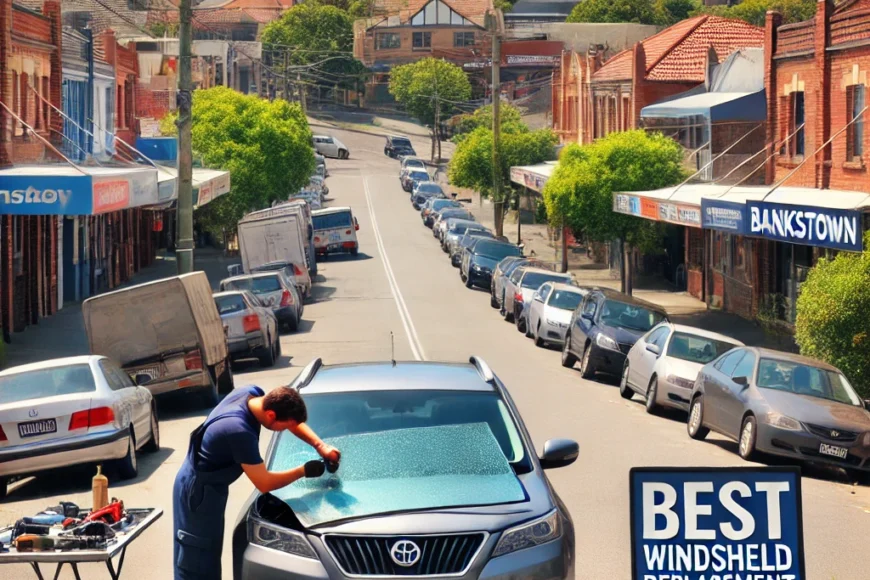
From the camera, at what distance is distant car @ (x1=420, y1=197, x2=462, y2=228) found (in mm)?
65750

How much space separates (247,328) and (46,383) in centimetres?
1137

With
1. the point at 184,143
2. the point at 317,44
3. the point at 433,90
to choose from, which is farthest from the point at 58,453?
the point at 317,44

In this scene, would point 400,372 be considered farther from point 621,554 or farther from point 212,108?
point 212,108

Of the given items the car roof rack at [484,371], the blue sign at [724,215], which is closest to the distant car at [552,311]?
the blue sign at [724,215]

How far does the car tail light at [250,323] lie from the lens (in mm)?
26266

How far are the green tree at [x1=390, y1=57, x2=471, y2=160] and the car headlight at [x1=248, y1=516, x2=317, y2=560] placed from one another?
9840 cm

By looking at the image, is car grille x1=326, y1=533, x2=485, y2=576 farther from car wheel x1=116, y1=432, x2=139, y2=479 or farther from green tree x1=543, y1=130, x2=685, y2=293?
green tree x1=543, y1=130, x2=685, y2=293

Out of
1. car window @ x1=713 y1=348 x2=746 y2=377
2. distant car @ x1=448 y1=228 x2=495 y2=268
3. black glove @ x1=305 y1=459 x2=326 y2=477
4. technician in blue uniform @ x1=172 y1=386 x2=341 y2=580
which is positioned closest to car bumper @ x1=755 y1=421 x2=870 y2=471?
car window @ x1=713 y1=348 x2=746 y2=377

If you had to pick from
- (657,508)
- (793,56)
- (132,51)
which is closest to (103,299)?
(657,508)

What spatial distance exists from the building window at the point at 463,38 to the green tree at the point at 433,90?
20648 millimetres

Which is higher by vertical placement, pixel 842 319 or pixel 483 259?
pixel 842 319

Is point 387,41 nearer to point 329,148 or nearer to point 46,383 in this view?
point 329,148

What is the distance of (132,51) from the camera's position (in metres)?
50.6

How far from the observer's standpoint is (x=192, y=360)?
20750 mm
